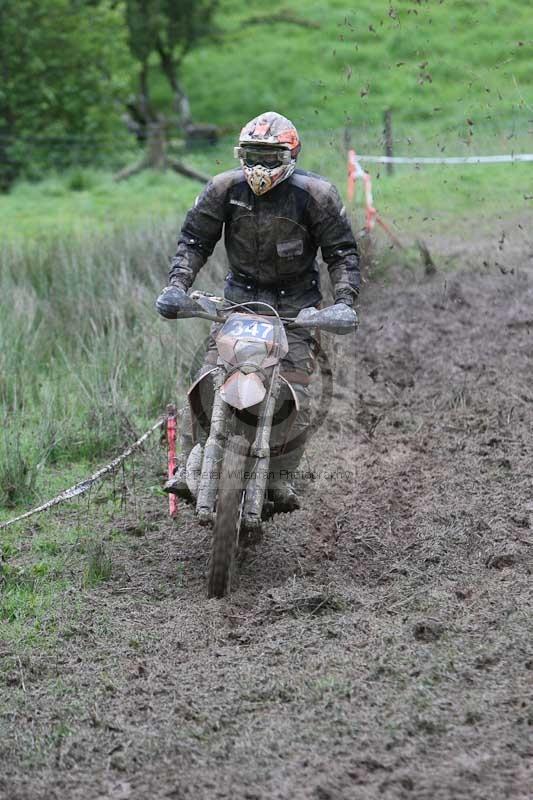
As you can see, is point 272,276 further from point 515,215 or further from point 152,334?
point 515,215

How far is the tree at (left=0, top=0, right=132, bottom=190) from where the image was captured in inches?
1083

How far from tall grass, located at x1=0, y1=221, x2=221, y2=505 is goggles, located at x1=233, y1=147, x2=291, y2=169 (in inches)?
92.5

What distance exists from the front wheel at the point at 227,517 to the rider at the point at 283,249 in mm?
492

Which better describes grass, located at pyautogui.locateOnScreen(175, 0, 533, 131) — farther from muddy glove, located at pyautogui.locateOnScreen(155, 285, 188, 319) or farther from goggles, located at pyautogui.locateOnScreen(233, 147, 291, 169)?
muddy glove, located at pyautogui.locateOnScreen(155, 285, 188, 319)

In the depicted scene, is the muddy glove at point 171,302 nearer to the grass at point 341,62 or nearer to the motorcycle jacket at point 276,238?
the motorcycle jacket at point 276,238

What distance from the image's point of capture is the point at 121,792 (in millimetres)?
3596

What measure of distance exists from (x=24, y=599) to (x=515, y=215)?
986 cm

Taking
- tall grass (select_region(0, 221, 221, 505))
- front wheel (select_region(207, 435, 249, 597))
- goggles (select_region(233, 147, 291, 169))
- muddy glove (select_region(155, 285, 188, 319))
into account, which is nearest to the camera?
front wheel (select_region(207, 435, 249, 597))

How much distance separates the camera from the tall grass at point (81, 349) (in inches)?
301

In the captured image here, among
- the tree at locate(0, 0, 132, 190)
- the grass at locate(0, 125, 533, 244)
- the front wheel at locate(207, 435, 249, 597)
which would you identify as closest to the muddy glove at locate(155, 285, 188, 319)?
the front wheel at locate(207, 435, 249, 597)

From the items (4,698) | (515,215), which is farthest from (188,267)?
(515,215)

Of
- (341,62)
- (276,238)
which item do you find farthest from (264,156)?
(341,62)

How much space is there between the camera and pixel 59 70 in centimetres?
2842

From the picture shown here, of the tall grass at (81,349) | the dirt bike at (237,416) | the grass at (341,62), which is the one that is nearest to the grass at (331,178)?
the tall grass at (81,349)
